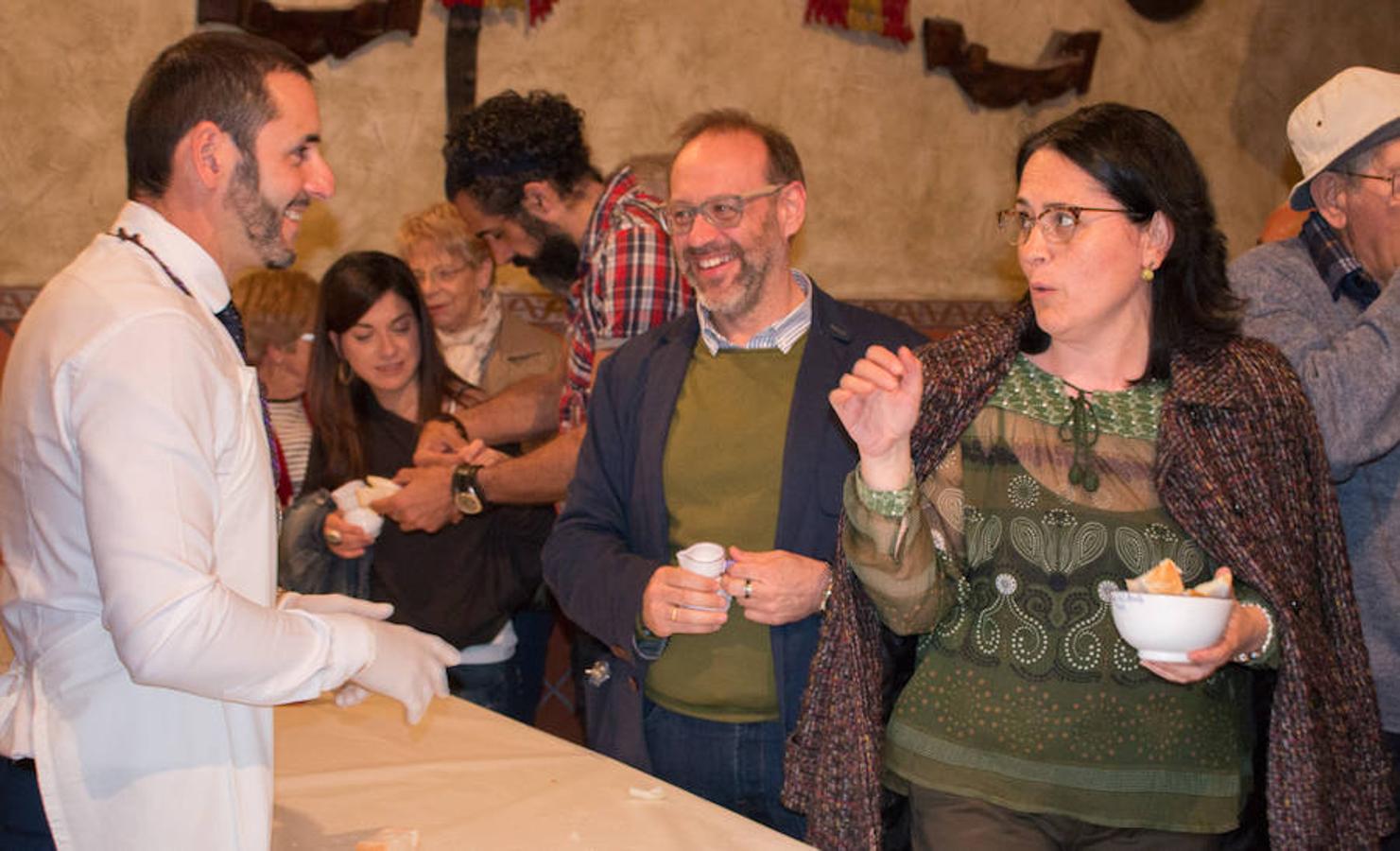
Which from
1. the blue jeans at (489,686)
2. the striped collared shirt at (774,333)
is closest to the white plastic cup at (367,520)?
the blue jeans at (489,686)

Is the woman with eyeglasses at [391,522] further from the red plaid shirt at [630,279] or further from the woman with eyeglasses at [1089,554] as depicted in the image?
the woman with eyeglasses at [1089,554]

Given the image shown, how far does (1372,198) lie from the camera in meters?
2.73

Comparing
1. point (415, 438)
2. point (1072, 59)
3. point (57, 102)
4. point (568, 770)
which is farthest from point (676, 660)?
point (1072, 59)

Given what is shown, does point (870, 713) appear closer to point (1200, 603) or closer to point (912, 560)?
point (912, 560)

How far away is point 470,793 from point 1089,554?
1020 millimetres

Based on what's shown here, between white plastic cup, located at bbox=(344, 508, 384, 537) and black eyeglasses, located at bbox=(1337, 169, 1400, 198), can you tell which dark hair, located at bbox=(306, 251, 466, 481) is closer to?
white plastic cup, located at bbox=(344, 508, 384, 537)

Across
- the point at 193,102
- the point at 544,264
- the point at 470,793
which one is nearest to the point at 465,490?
the point at 544,264

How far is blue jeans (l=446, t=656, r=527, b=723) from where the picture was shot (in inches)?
142

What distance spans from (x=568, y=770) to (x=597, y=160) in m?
3.68

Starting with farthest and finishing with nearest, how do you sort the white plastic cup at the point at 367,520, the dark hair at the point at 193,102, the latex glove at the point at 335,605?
the white plastic cup at the point at 367,520, the latex glove at the point at 335,605, the dark hair at the point at 193,102

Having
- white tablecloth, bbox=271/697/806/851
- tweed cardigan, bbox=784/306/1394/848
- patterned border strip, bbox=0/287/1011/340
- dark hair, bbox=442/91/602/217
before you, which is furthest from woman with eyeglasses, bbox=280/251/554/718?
patterned border strip, bbox=0/287/1011/340

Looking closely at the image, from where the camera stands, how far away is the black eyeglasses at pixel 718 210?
2.83m

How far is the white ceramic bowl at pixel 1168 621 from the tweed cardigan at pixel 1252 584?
28cm

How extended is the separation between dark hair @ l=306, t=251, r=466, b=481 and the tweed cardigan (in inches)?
70.2
